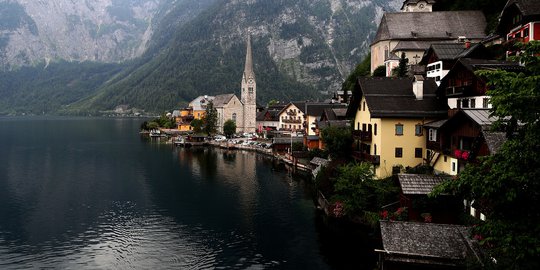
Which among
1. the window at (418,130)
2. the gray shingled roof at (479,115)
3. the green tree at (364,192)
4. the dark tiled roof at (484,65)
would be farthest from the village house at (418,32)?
the gray shingled roof at (479,115)

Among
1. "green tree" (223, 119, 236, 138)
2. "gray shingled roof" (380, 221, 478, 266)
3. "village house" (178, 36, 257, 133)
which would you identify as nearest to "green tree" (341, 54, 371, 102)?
"green tree" (223, 119, 236, 138)

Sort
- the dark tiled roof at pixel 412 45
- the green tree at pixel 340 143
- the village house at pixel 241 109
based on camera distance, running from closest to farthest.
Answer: the green tree at pixel 340 143
the dark tiled roof at pixel 412 45
the village house at pixel 241 109

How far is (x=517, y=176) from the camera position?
49.2 ft

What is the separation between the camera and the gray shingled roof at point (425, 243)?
2592 centimetres

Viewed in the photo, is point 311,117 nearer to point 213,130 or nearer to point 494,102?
point 213,130

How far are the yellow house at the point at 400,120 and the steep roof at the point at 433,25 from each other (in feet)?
137

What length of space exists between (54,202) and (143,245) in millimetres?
21497

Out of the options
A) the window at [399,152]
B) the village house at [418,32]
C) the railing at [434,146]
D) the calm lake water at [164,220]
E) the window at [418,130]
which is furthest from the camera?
the village house at [418,32]

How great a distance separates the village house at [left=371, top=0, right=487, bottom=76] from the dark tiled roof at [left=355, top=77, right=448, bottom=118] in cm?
3159

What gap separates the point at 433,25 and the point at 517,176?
250 feet

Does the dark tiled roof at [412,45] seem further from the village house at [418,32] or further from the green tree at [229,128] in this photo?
the green tree at [229,128]

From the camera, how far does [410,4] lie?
10369 centimetres

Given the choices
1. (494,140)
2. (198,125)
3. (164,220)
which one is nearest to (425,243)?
(494,140)

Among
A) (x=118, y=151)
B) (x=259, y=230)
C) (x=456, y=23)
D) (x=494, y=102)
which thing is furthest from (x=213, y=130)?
(x=494, y=102)
